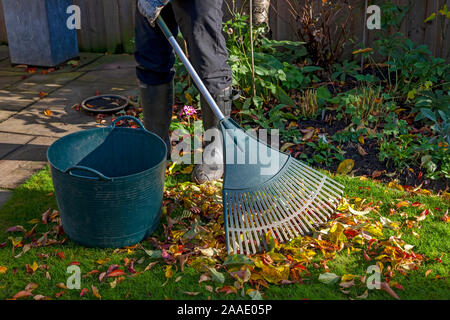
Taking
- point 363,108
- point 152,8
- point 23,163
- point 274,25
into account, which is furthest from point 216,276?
point 274,25

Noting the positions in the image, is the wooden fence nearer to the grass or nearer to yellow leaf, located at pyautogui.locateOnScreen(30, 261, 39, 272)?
the grass

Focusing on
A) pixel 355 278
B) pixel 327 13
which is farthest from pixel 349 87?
pixel 355 278

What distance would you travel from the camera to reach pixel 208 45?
2.72 meters

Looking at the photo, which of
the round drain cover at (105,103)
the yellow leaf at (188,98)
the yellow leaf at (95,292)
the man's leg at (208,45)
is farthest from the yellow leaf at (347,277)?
the round drain cover at (105,103)

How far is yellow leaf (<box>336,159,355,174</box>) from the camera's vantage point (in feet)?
10.5

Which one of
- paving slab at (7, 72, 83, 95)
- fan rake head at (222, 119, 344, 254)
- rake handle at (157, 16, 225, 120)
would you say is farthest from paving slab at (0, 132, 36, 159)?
fan rake head at (222, 119, 344, 254)

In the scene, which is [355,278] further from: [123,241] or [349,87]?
[349,87]

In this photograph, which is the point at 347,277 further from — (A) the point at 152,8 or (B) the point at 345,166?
(A) the point at 152,8

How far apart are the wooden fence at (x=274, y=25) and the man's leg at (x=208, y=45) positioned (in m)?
1.98

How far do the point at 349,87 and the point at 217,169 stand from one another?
5.73 ft

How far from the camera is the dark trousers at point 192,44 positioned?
8.70 feet

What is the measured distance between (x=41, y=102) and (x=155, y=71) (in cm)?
174

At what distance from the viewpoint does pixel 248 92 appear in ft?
13.0

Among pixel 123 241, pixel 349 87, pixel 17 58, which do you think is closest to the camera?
pixel 123 241
